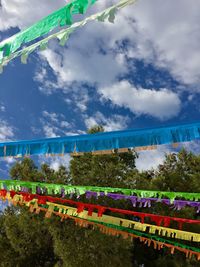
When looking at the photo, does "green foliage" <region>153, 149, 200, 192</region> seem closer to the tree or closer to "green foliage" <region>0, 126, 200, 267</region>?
"green foliage" <region>0, 126, 200, 267</region>

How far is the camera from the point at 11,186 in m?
7.77

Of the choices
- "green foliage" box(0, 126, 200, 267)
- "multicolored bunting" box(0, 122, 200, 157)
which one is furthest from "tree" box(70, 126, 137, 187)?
"multicolored bunting" box(0, 122, 200, 157)

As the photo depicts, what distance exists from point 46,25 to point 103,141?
1.80m

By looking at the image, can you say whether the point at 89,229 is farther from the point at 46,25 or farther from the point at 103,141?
the point at 46,25

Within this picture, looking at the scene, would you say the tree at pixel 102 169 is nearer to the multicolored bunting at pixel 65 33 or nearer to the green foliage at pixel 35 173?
the green foliage at pixel 35 173

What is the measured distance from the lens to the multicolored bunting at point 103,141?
11.5 ft

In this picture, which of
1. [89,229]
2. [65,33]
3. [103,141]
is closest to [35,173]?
[89,229]

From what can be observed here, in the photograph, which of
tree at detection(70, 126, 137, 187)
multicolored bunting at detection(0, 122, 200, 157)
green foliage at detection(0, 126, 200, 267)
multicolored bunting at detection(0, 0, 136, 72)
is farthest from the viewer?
tree at detection(70, 126, 137, 187)

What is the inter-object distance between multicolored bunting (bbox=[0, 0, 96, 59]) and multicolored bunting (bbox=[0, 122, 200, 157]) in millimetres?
1522

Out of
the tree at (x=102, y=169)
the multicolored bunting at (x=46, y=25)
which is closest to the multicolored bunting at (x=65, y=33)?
the multicolored bunting at (x=46, y=25)

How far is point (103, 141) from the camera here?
395 centimetres

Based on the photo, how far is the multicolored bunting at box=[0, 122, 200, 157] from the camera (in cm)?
350

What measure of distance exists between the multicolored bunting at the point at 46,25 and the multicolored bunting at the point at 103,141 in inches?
59.9

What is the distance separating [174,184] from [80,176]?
5.09 metres
